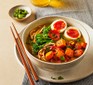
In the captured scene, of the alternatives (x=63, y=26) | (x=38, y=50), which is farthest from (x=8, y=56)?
(x=63, y=26)

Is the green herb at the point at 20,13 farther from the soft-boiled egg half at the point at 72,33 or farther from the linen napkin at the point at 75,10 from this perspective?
the soft-boiled egg half at the point at 72,33

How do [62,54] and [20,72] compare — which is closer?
[62,54]

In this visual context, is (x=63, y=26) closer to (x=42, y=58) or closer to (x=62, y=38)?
(x=62, y=38)

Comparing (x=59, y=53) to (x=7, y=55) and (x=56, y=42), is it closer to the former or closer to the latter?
(x=56, y=42)

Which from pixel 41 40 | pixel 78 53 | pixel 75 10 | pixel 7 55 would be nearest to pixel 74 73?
pixel 78 53

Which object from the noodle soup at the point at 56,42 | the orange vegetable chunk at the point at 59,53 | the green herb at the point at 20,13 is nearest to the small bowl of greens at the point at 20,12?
the green herb at the point at 20,13

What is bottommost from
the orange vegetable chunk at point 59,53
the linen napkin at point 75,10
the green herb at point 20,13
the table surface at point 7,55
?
the linen napkin at point 75,10

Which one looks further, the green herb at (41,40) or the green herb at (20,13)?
the green herb at (20,13)
